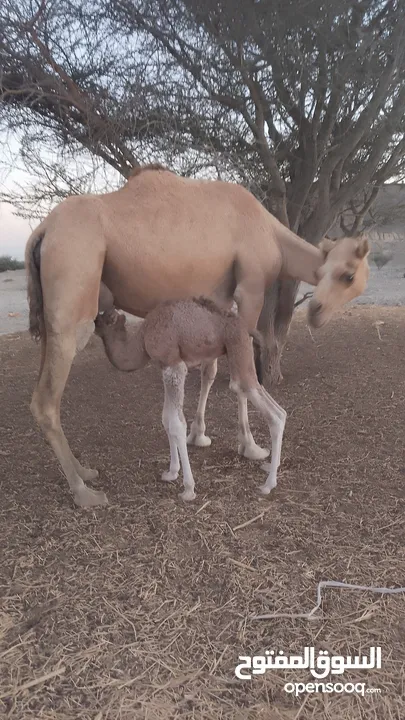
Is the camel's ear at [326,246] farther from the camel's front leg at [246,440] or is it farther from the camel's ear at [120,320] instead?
the camel's ear at [120,320]

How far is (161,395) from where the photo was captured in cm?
600

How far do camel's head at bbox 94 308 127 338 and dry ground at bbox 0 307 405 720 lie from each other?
3.79 ft

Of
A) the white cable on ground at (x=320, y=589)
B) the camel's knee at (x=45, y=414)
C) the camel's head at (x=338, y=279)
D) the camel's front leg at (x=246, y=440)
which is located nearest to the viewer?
the white cable on ground at (x=320, y=589)

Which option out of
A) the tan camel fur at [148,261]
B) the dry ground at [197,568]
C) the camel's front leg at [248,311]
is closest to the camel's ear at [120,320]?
the tan camel fur at [148,261]

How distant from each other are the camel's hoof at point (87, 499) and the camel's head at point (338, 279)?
1.92m

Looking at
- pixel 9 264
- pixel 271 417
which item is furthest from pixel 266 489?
pixel 9 264

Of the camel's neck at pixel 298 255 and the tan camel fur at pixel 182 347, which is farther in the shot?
the camel's neck at pixel 298 255

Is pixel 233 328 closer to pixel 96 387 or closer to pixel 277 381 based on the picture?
pixel 277 381

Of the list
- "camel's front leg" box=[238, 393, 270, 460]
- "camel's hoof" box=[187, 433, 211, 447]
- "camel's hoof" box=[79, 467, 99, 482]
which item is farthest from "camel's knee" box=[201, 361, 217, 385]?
"camel's hoof" box=[79, 467, 99, 482]

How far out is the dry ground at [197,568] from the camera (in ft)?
7.30

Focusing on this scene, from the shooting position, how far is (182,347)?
355 cm

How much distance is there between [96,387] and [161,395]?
90 cm

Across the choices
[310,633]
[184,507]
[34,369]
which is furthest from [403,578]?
[34,369]

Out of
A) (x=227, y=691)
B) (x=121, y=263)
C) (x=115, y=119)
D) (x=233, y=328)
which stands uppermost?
(x=115, y=119)
